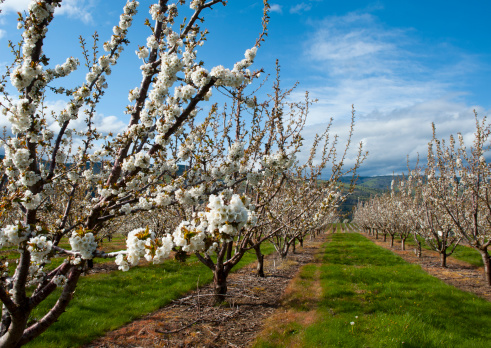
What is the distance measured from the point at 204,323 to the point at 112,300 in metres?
3.87

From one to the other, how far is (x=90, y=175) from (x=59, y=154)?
0.72 metres

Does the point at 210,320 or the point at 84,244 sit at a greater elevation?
the point at 84,244

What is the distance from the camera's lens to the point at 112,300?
9594 millimetres

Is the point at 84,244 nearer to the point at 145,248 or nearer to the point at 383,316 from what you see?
the point at 145,248

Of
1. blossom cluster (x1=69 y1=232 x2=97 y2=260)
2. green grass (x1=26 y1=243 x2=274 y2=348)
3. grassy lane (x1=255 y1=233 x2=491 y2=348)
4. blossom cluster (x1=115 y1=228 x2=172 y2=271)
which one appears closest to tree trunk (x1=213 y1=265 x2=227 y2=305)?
green grass (x1=26 y1=243 x2=274 y2=348)

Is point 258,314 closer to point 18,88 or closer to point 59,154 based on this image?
point 59,154

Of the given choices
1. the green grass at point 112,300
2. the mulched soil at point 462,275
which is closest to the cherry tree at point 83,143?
the green grass at point 112,300

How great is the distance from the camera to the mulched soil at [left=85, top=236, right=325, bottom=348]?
22.5ft

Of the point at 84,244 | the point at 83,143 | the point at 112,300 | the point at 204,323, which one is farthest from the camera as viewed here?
the point at 112,300

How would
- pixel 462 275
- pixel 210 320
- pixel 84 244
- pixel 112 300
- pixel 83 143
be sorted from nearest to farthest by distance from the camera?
pixel 84 244 < pixel 83 143 < pixel 210 320 < pixel 112 300 < pixel 462 275

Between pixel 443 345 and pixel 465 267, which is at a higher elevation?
pixel 443 345

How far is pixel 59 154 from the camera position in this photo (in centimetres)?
518

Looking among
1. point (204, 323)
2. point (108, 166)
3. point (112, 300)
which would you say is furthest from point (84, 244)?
point (112, 300)

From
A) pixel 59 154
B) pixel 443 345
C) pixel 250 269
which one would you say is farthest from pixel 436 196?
pixel 59 154
